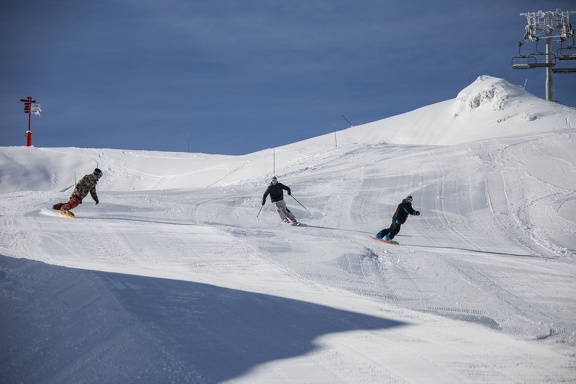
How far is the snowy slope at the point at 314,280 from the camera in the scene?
679cm

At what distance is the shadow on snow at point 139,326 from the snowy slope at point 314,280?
1.1 inches

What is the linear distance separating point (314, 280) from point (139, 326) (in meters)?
5.00

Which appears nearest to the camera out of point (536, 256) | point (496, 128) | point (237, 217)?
point (536, 256)

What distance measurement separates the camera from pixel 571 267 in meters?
14.6

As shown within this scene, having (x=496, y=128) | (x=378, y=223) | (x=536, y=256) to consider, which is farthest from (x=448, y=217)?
(x=496, y=128)

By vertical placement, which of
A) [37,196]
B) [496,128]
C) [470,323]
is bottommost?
[470,323]

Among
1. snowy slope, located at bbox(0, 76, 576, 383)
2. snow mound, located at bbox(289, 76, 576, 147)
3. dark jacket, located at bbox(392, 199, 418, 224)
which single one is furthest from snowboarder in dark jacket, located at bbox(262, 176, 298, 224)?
snow mound, located at bbox(289, 76, 576, 147)

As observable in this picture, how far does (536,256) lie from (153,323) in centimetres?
1186

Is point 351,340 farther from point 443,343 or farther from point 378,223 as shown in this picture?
point 378,223

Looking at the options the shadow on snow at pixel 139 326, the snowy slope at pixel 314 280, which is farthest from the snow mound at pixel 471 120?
the shadow on snow at pixel 139 326

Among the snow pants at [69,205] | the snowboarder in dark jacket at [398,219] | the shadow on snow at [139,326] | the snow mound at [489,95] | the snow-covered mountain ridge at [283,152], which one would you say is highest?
the snow mound at [489,95]

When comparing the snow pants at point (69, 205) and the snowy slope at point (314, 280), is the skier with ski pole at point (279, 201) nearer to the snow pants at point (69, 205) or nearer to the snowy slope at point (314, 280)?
the snowy slope at point (314, 280)

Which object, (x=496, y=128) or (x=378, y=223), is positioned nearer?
(x=378, y=223)

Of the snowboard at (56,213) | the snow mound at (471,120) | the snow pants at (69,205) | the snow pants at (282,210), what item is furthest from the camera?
the snow mound at (471,120)
